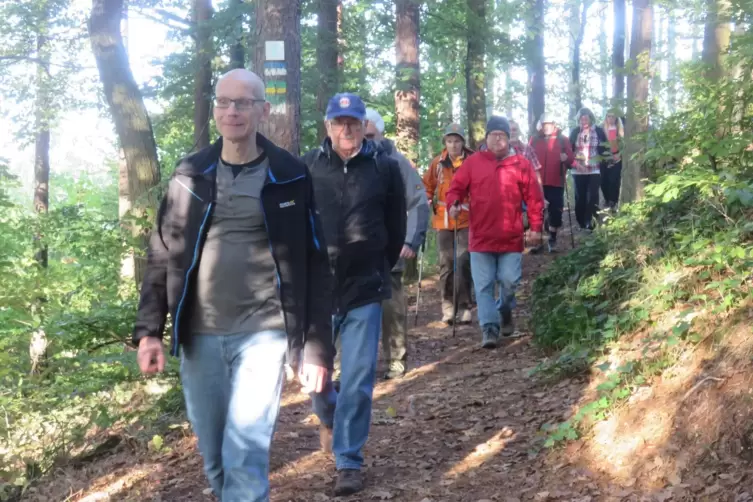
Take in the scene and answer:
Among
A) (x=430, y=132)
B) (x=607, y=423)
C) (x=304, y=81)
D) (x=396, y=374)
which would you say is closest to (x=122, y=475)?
(x=396, y=374)

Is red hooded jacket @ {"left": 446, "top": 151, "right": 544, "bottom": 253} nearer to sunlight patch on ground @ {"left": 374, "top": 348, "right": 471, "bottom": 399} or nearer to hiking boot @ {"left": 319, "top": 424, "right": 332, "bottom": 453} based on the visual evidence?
sunlight patch on ground @ {"left": 374, "top": 348, "right": 471, "bottom": 399}

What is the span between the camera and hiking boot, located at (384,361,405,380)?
8.13 metres

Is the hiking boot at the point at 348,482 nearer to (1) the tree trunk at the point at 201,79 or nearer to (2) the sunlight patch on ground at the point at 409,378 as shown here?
(2) the sunlight patch on ground at the point at 409,378

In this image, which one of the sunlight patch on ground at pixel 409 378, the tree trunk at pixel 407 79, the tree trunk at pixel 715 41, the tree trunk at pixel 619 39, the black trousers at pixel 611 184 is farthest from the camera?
the tree trunk at pixel 619 39

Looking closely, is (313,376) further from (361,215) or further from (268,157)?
(361,215)

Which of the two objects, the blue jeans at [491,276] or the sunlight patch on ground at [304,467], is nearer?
the sunlight patch on ground at [304,467]

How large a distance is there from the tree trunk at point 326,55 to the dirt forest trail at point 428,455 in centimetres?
749

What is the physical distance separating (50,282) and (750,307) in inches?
303

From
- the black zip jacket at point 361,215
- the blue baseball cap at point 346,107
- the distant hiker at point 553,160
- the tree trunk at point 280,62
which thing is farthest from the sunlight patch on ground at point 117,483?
the distant hiker at point 553,160

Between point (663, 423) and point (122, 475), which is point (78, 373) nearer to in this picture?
point (122, 475)

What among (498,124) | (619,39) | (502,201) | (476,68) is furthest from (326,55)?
(619,39)

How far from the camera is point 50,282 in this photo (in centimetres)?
968

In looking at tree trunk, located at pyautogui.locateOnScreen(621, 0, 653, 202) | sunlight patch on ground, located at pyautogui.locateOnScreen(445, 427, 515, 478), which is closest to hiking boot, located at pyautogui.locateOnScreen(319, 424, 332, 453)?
sunlight patch on ground, located at pyautogui.locateOnScreen(445, 427, 515, 478)

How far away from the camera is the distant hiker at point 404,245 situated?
687cm
